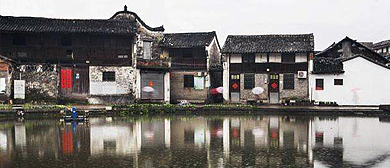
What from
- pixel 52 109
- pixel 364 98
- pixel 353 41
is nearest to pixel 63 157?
pixel 52 109

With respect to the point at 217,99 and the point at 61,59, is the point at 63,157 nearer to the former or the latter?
the point at 61,59

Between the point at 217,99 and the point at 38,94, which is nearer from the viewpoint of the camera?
the point at 38,94

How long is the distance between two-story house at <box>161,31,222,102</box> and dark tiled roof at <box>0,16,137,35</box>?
6.15 meters

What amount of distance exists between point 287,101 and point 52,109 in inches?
929

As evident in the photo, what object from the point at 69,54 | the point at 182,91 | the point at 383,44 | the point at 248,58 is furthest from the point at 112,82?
the point at 383,44

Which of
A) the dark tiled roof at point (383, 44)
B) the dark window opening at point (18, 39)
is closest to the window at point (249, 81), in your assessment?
the dark window opening at point (18, 39)

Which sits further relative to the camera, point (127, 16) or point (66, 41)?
point (127, 16)

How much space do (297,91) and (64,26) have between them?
82.2 feet

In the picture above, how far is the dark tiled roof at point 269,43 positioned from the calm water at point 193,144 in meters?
15.3

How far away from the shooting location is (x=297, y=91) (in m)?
44.4

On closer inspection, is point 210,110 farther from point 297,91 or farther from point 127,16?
point 127,16

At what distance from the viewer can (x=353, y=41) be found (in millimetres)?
47062

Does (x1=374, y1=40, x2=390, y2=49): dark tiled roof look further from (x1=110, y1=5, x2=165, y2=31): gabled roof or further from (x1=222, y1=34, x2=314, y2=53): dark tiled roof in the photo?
(x1=110, y1=5, x2=165, y2=31): gabled roof

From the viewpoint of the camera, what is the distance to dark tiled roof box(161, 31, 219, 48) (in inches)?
1832
